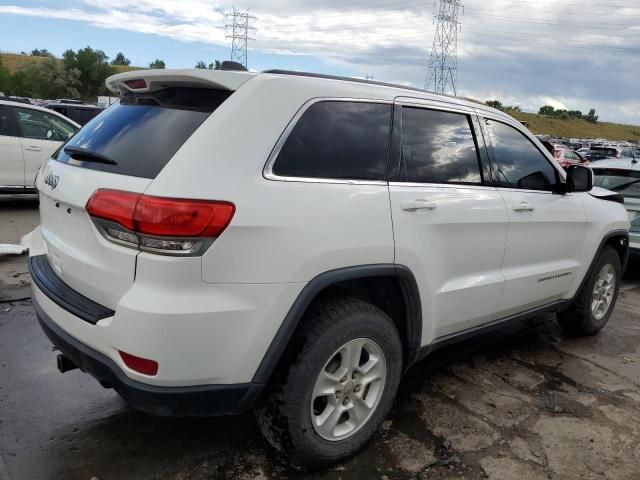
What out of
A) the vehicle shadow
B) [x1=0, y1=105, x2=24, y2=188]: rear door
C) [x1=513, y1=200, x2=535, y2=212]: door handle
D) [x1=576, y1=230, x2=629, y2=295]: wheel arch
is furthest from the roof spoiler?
[x1=0, y1=105, x2=24, y2=188]: rear door

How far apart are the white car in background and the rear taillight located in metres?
7.38

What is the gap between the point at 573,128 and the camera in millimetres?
114312

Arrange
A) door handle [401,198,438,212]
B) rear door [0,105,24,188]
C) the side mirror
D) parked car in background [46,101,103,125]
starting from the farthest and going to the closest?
parked car in background [46,101,103,125] → rear door [0,105,24,188] → the side mirror → door handle [401,198,438,212]

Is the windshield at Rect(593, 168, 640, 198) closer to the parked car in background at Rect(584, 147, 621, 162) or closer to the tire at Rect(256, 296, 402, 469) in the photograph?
the tire at Rect(256, 296, 402, 469)

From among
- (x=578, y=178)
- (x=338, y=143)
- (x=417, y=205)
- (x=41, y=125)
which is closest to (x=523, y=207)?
(x=578, y=178)

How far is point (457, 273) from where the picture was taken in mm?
3113

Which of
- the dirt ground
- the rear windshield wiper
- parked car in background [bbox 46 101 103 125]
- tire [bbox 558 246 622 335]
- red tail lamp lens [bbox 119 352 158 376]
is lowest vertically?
the dirt ground

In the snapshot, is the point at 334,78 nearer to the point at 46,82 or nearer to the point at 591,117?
the point at 46,82

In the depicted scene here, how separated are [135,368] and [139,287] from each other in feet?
1.08

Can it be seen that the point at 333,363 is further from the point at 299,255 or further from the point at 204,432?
the point at 204,432

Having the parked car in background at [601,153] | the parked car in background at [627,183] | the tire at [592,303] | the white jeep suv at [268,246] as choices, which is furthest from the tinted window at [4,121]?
the parked car in background at [601,153]

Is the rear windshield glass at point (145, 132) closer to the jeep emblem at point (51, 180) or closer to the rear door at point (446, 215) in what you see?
the jeep emblem at point (51, 180)

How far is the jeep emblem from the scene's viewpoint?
8.80 feet

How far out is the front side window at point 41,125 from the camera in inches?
351
